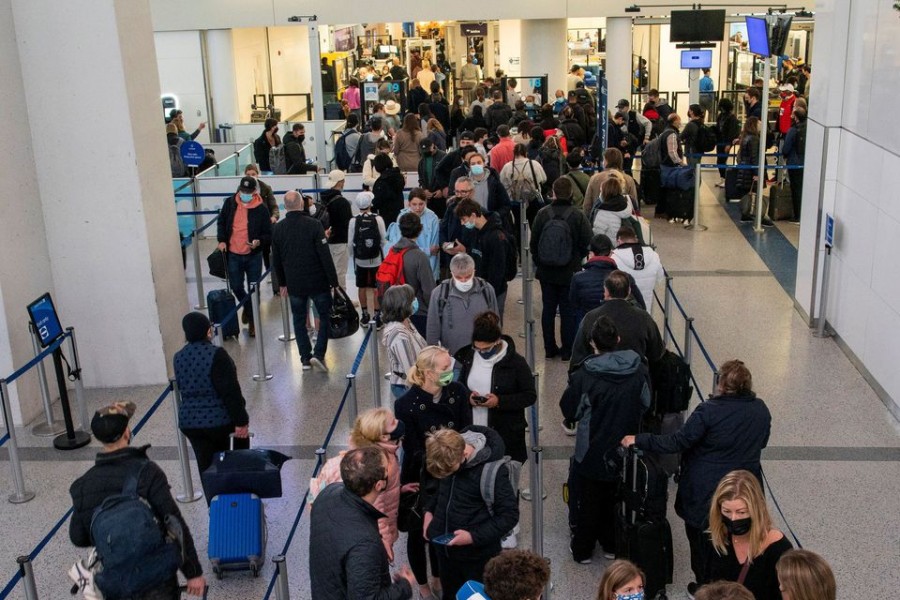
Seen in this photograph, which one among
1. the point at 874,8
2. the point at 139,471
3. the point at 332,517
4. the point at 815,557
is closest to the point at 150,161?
the point at 139,471

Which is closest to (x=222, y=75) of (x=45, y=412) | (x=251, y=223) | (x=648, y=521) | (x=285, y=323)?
(x=251, y=223)

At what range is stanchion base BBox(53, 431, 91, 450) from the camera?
8.07m

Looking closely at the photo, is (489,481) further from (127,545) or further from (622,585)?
(127,545)

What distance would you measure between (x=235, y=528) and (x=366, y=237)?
13.5ft

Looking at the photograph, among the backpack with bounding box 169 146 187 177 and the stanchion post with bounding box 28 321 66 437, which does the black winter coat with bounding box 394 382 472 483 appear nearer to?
the stanchion post with bounding box 28 321 66 437

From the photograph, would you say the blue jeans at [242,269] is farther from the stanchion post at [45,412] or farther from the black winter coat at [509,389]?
the black winter coat at [509,389]

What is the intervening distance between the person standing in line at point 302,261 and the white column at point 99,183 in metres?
1.13

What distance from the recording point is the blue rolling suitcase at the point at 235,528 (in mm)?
5973

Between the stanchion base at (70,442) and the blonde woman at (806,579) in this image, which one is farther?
the stanchion base at (70,442)

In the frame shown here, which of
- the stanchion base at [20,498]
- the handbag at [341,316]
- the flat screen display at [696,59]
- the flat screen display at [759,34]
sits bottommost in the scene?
the stanchion base at [20,498]

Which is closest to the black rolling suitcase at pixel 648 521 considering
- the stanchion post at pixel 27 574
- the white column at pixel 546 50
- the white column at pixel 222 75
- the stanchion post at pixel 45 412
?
the stanchion post at pixel 27 574

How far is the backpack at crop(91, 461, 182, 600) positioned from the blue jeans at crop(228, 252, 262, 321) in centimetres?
568

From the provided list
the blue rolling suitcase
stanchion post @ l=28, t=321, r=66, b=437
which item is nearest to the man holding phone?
the blue rolling suitcase

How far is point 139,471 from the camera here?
4766 millimetres
